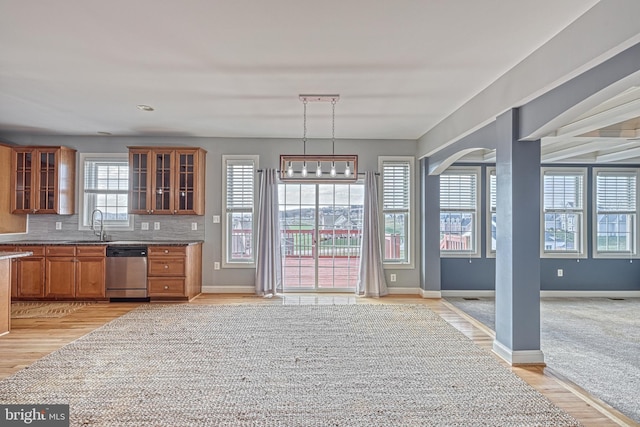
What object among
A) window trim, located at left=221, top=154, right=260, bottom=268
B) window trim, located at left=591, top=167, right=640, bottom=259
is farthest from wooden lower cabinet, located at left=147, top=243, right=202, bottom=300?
window trim, located at left=591, top=167, right=640, bottom=259

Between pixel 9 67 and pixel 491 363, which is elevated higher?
pixel 9 67

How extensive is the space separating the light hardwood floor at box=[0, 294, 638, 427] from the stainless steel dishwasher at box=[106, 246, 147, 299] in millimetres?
198

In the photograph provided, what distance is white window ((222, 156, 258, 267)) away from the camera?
6.40m

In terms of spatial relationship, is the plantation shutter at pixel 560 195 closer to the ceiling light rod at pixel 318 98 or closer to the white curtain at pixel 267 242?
the ceiling light rod at pixel 318 98

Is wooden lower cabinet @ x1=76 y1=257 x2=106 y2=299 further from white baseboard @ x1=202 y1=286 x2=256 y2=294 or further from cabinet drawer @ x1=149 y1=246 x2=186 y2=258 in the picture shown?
white baseboard @ x1=202 y1=286 x2=256 y2=294

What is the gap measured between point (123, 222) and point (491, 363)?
5.75 meters

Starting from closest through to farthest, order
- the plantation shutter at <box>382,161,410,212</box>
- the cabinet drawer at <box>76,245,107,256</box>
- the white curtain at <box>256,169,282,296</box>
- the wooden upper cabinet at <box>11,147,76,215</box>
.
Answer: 1. the cabinet drawer at <box>76,245,107,256</box>
2. the wooden upper cabinet at <box>11,147,76,215</box>
3. the white curtain at <box>256,169,282,296</box>
4. the plantation shutter at <box>382,161,410,212</box>

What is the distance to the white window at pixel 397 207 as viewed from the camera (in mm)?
6484

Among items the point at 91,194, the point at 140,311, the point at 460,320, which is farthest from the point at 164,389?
the point at 91,194

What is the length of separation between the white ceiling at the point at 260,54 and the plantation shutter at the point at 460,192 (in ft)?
6.66

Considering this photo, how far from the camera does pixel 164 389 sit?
2893 millimetres

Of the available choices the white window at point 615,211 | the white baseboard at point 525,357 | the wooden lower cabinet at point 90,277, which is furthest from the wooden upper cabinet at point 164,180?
the white window at point 615,211

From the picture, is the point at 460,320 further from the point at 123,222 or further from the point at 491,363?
the point at 123,222

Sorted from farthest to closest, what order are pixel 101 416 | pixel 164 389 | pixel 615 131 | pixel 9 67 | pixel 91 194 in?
pixel 91 194 < pixel 615 131 < pixel 9 67 < pixel 164 389 < pixel 101 416
